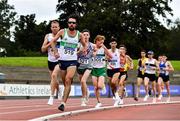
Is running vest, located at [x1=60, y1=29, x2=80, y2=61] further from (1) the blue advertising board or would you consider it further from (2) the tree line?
(2) the tree line

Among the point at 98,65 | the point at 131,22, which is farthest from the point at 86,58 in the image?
the point at 131,22

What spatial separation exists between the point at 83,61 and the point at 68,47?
3125mm

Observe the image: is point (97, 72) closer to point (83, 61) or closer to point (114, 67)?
point (83, 61)

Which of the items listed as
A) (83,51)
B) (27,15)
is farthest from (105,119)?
(27,15)

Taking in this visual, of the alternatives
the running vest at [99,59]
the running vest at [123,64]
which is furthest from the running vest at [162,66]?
the running vest at [99,59]

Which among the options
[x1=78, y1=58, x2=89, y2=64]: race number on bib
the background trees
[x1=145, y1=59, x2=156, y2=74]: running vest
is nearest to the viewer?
[x1=78, y1=58, x2=89, y2=64]: race number on bib

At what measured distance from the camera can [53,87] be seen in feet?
55.5

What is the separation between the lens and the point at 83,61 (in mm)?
18469

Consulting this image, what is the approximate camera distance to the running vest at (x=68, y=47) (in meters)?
15.3

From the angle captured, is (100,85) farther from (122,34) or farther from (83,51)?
→ (122,34)

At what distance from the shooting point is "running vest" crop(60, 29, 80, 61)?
15.3m

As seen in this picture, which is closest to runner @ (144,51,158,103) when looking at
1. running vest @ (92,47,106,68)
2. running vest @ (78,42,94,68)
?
running vest @ (92,47,106,68)

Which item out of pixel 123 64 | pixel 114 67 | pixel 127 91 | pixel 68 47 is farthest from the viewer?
pixel 127 91

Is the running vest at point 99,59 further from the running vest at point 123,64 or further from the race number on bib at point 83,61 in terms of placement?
the running vest at point 123,64
